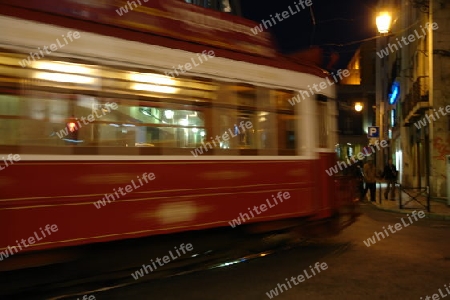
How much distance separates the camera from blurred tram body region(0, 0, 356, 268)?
204 inches

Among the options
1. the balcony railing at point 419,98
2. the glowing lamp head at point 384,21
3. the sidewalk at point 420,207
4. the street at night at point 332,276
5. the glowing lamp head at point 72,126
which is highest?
the glowing lamp head at point 384,21

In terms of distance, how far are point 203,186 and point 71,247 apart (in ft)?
6.06

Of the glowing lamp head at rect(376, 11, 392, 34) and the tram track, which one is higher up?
the glowing lamp head at rect(376, 11, 392, 34)

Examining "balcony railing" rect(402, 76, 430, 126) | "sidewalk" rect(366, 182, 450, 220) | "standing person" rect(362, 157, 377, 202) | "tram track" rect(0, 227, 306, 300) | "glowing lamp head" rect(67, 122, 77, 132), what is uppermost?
"balcony railing" rect(402, 76, 430, 126)

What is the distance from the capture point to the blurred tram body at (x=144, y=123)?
5.17 metres

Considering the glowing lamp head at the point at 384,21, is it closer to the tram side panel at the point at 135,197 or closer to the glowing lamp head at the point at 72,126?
the tram side panel at the point at 135,197

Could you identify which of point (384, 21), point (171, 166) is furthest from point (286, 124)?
point (384, 21)

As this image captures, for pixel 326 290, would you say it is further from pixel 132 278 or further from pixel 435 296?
pixel 132 278

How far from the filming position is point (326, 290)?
5855 mm

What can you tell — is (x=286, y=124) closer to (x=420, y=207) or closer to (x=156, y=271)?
(x=156, y=271)

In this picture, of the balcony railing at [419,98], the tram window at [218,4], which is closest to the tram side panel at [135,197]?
the balcony railing at [419,98]

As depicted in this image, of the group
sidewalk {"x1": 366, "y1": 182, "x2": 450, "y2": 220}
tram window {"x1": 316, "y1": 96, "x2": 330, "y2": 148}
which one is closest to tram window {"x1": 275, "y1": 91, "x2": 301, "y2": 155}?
tram window {"x1": 316, "y1": 96, "x2": 330, "y2": 148}

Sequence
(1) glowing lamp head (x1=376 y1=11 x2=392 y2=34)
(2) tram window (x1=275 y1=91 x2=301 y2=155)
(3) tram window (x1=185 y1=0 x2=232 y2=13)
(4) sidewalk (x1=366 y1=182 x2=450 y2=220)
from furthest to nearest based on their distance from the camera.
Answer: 1. (3) tram window (x1=185 y1=0 x2=232 y2=13)
2. (1) glowing lamp head (x1=376 y1=11 x2=392 y2=34)
3. (4) sidewalk (x1=366 y1=182 x2=450 y2=220)
4. (2) tram window (x1=275 y1=91 x2=301 y2=155)

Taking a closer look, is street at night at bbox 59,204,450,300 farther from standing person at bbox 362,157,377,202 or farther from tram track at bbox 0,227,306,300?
standing person at bbox 362,157,377,202
